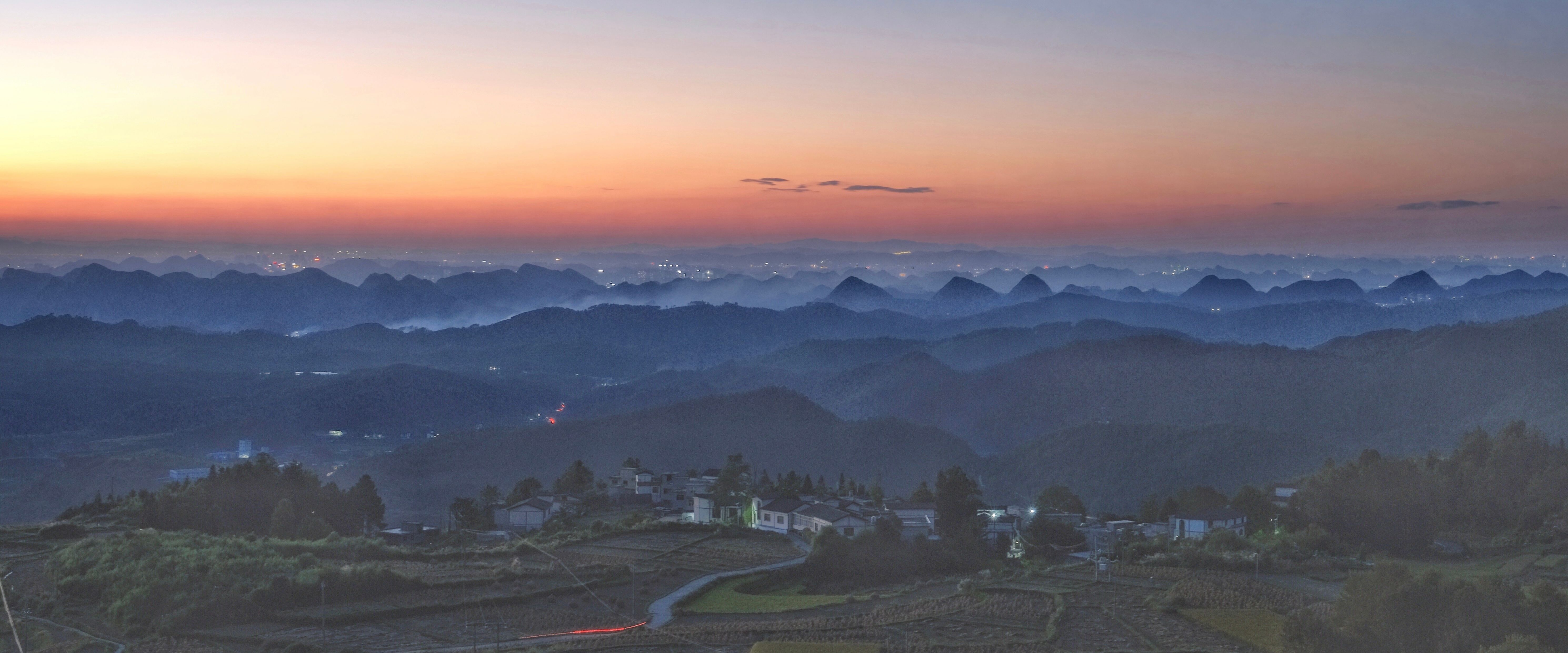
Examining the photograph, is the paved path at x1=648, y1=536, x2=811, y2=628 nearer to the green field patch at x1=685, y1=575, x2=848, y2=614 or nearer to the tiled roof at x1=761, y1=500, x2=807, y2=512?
the green field patch at x1=685, y1=575, x2=848, y2=614

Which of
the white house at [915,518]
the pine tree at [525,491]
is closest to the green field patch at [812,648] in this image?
the white house at [915,518]

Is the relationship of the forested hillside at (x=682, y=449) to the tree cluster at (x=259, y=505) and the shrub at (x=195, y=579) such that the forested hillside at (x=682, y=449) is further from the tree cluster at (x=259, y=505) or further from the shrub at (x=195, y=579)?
the shrub at (x=195, y=579)

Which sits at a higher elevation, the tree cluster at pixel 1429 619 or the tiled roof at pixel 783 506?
the tree cluster at pixel 1429 619

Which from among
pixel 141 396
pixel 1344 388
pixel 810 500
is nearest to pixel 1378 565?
pixel 810 500

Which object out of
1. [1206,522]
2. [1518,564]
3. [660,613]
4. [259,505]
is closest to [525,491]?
[259,505]

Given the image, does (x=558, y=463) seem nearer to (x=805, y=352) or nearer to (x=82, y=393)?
(x=82, y=393)

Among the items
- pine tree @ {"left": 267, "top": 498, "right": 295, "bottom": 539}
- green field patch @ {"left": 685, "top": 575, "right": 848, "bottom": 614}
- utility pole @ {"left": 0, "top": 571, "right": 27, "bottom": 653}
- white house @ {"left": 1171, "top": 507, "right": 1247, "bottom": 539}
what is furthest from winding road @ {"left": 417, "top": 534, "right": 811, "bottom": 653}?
pine tree @ {"left": 267, "top": 498, "right": 295, "bottom": 539}

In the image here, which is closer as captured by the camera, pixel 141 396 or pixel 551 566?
pixel 551 566
